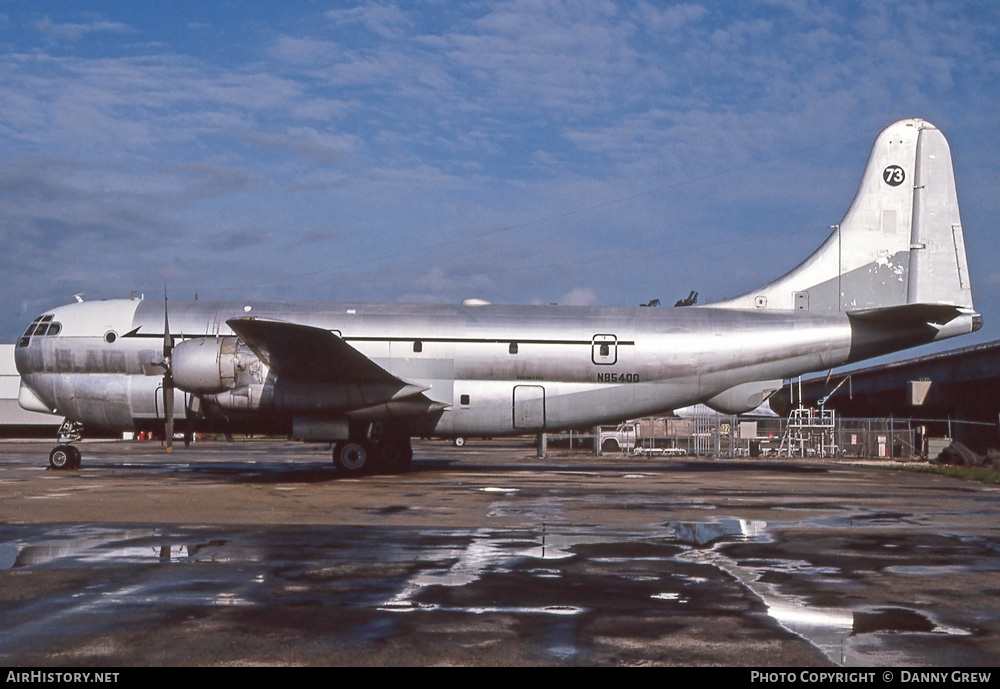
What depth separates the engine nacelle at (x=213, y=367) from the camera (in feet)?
79.8

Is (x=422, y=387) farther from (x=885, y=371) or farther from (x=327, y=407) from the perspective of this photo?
(x=885, y=371)

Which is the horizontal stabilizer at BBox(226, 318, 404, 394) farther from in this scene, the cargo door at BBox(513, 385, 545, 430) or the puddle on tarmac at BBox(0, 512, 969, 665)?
the puddle on tarmac at BBox(0, 512, 969, 665)

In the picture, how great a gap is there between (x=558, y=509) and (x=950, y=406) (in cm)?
5863

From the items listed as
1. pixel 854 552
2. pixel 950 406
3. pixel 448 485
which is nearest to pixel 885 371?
pixel 950 406

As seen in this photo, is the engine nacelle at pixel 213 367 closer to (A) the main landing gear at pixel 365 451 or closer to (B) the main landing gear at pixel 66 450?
(A) the main landing gear at pixel 365 451

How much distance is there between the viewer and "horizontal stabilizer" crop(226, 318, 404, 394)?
2259cm

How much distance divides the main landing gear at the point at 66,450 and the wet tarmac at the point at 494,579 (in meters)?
8.07

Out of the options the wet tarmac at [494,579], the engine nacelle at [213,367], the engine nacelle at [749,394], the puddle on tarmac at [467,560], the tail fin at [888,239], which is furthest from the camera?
the tail fin at [888,239]

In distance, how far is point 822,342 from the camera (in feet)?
87.3

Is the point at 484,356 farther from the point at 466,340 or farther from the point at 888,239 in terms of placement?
the point at 888,239

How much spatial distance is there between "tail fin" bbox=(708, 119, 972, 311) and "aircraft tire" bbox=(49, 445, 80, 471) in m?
19.9

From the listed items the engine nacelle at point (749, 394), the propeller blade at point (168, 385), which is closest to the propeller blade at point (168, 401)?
the propeller blade at point (168, 385)

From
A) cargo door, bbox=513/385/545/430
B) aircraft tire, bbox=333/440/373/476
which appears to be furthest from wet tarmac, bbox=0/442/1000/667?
cargo door, bbox=513/385/545/430

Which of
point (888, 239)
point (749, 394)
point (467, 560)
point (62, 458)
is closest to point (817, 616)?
point (467, 560)
